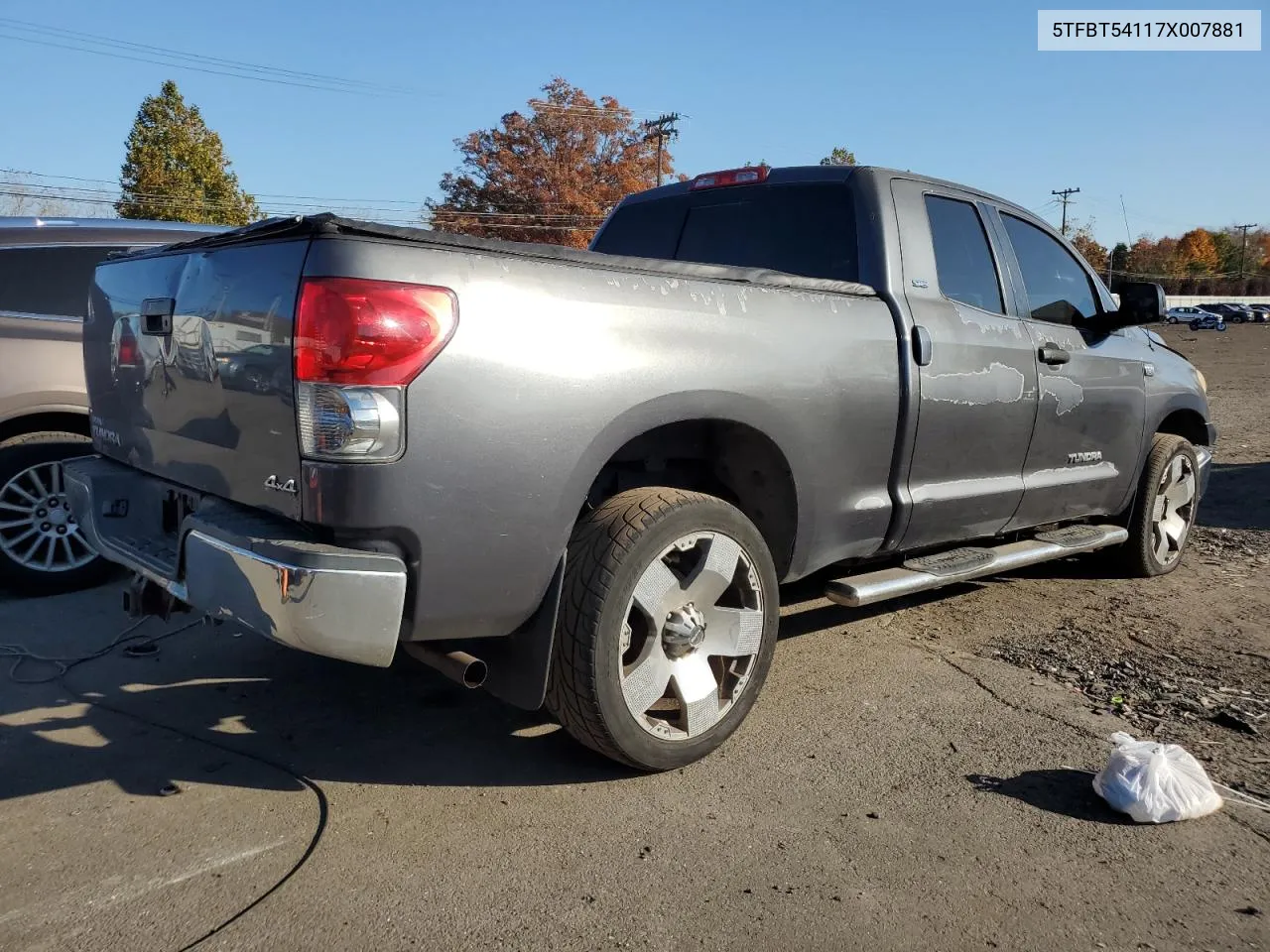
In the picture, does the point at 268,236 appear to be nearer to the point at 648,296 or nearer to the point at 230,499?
the point at 230,499

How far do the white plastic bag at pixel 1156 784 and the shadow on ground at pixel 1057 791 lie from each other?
4cm

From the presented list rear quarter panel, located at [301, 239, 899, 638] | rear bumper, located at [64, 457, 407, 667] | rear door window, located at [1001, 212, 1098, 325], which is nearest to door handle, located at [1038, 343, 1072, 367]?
rear door window, located at [1001, 212, 1098, 325]

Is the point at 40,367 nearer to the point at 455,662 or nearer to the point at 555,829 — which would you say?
the point at 455,662

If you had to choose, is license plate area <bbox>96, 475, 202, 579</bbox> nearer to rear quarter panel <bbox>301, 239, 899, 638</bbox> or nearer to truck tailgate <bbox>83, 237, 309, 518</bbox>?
truck tailgate <bbox>83, 237, 309, 518</bbox>

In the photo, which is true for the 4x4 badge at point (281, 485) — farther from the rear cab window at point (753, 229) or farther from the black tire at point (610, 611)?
the rear cab window at point (753, 229)

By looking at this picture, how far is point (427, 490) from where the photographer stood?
260cm

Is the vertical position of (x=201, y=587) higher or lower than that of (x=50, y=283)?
lower

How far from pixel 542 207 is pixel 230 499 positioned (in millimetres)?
40186

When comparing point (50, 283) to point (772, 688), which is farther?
point (50, 283)

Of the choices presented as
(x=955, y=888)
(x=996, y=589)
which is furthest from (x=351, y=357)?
(x=996, y=589)

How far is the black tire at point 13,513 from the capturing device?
491 centimetres

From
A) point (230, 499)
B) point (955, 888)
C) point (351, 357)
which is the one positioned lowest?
point (955, 888)

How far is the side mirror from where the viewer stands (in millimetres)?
5023

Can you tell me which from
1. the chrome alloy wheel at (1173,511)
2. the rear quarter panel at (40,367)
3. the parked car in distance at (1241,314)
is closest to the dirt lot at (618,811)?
the rear quarter panel at (40,367)
